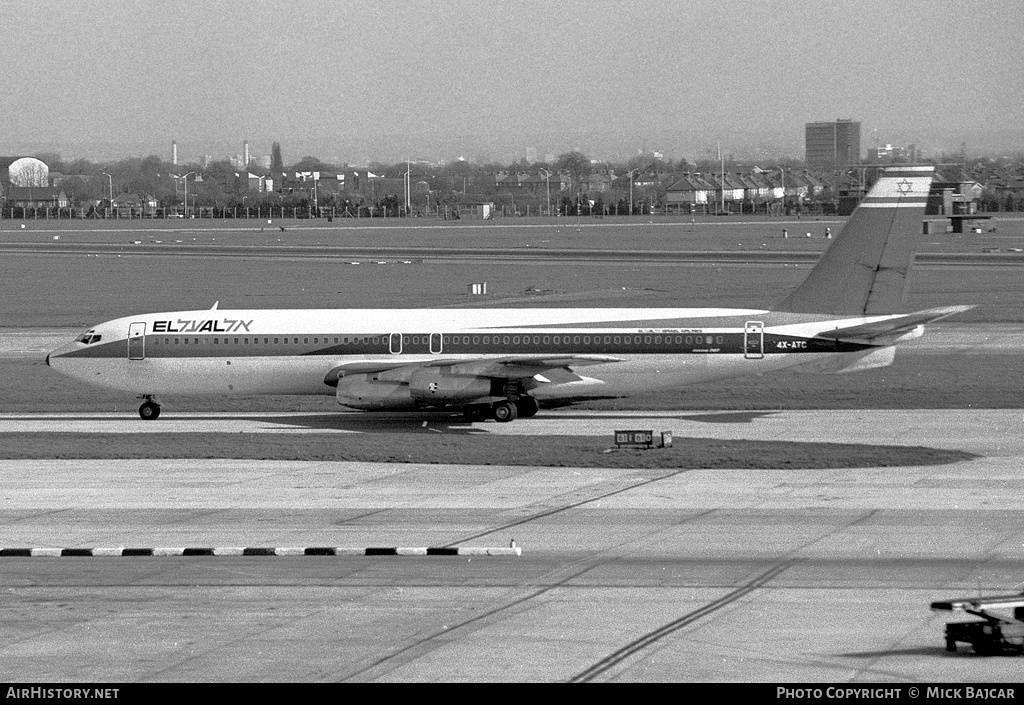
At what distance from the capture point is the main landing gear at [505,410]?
4728cm

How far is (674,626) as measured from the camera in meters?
22.5

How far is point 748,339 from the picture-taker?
46.6 meters

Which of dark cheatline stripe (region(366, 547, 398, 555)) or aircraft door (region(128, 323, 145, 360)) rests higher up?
aircraft door (region(128, 323, 145, 360))

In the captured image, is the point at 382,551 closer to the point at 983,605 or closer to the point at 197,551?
the point at 197,551

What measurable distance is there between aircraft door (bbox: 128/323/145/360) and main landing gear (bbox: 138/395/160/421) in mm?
1734

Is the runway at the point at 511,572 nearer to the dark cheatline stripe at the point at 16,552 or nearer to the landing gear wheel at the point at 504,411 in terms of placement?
the dark cheatline stripe at the point at 16,552

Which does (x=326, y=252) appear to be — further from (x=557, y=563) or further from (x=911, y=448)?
(x=557, y=563)

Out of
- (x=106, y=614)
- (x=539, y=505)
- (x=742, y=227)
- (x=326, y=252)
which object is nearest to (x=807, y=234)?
(x=742, y=227)

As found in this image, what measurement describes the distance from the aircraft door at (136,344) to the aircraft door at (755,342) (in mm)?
20219

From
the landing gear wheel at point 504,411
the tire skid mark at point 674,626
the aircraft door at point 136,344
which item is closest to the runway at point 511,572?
the tire skid mark at point 674,626

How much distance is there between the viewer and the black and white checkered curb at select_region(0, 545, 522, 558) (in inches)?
1105

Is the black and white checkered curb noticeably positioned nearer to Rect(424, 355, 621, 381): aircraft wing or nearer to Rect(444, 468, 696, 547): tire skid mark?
Rect(444, 468, 696, 547): tire skid mark

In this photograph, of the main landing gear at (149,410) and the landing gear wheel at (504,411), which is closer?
the landing gear wheel at (504,411)

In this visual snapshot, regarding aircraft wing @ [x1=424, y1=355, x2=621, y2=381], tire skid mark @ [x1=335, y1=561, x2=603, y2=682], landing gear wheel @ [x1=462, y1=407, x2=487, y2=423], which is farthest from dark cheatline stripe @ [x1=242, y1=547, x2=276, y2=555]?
landing gear wheel @ [x1=462, y1=407, x2=487, y2=423]
